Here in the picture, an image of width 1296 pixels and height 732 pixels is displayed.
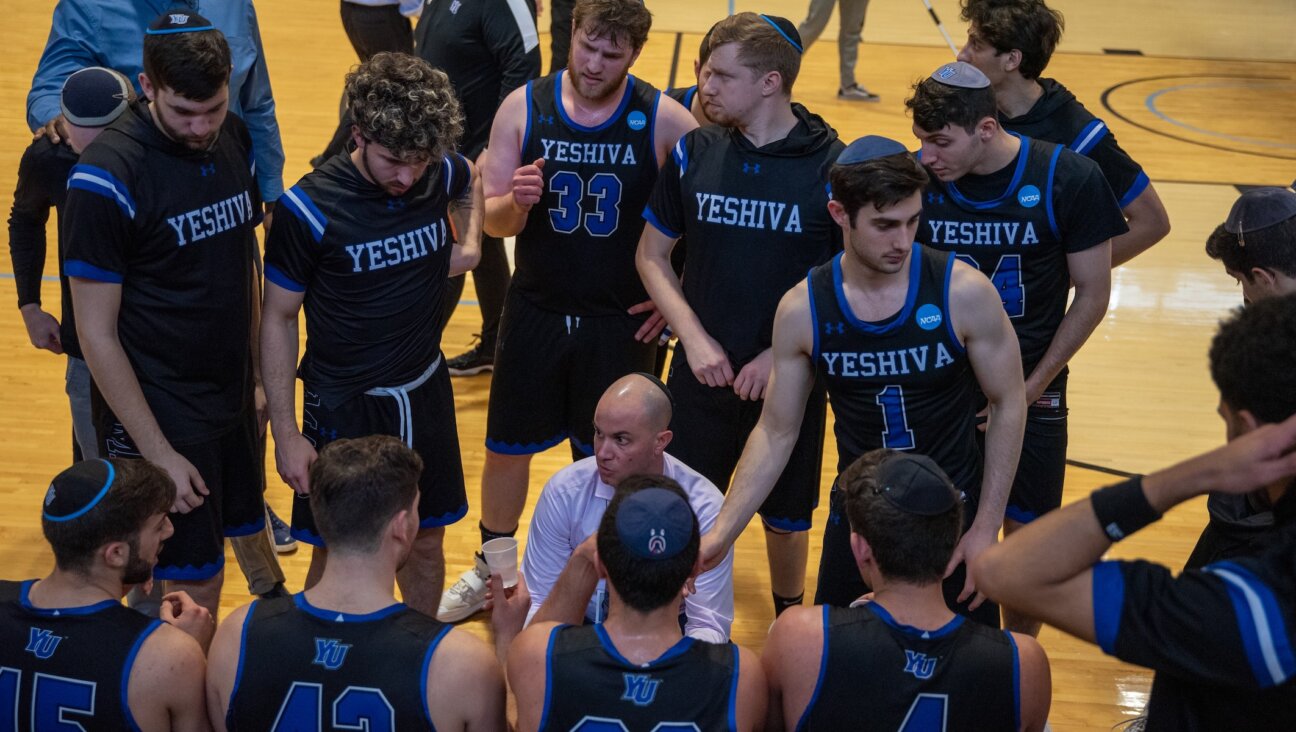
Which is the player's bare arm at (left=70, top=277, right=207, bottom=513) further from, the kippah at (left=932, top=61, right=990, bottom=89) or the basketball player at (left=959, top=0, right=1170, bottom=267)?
the basketball player at (left=959, top=0, right=1170, bottom=267)

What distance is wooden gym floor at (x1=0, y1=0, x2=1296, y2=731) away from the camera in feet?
18.3

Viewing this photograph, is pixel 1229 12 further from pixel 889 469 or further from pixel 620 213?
pixel 889 469

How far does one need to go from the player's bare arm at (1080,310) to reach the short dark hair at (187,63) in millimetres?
2717

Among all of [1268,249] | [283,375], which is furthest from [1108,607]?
[283,375]

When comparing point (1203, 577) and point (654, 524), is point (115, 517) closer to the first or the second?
point (654, 524)

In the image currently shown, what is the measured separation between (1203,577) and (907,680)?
0.82 meters

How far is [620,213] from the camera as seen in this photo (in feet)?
16.0

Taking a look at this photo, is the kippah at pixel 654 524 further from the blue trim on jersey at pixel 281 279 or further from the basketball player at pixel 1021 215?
the basketball player at pixel 1021 215

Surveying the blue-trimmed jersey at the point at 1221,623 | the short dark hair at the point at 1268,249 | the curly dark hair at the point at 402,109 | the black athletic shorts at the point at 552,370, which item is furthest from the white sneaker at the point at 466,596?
the blue-trimmed jersey at the point at 1221,623

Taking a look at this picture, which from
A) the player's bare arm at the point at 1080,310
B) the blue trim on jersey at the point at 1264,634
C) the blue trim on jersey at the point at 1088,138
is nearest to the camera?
the blue trim on jersey at the point at 1264,634

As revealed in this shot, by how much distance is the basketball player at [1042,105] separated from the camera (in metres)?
4.61

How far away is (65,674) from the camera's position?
2906 millimetres

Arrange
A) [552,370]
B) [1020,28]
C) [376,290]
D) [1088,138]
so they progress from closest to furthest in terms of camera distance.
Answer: [376,290]
[1020,28]
[1088,138]
[552,370]

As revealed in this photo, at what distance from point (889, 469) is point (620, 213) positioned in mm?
2096
